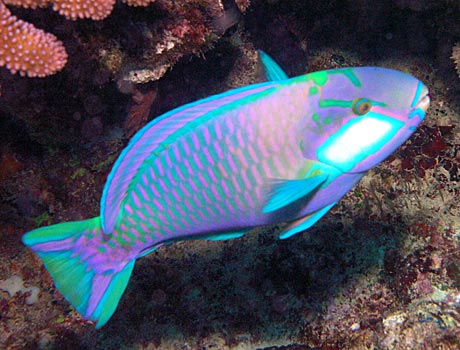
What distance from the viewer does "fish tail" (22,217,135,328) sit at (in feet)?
7.16

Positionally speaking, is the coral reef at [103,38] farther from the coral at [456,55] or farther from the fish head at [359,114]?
the coral at [456,55]

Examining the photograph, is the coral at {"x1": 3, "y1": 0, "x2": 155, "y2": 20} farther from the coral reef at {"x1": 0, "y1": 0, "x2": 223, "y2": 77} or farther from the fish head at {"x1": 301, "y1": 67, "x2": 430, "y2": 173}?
the fish head at {"x1": 301, "y1": 67, "x2": 430, "y2": 173}

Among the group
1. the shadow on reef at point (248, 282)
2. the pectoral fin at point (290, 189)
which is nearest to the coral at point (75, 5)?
the pectoral fin at point (290, 189)

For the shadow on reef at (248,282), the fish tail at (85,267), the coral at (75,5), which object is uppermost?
the coral at (75,5)

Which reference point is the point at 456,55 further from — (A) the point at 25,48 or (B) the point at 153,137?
(A) the point at 25,48

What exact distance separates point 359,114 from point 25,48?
221cm

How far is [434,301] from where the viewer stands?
320cm

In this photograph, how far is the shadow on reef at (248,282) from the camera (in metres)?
3.75

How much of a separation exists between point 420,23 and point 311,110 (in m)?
4.13

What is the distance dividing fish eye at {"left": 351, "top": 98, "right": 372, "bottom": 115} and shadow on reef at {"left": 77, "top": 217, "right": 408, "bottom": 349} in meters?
2.39

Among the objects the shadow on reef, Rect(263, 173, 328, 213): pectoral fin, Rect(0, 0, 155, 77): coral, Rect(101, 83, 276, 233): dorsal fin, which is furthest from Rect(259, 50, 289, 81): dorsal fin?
the shadow on reef

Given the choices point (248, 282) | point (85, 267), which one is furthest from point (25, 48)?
point (248, 282)

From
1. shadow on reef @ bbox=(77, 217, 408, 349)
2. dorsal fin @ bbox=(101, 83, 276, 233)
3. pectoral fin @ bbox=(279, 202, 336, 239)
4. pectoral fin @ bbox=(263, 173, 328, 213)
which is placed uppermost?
dorsal fin @ bbox=(101, 83, 276, 233)

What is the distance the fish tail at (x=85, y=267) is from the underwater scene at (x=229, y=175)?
0.04 feet
